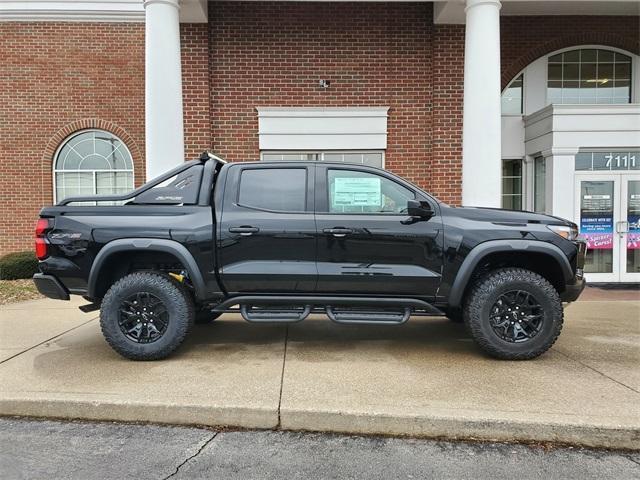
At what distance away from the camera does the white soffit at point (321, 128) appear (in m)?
9.63

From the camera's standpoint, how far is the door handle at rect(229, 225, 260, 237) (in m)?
4.64

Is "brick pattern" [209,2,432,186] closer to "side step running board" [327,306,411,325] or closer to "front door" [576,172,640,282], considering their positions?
"front door" [576,172,640,282]

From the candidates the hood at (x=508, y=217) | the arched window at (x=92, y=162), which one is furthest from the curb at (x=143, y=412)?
the arched window at (x=92, y=162)

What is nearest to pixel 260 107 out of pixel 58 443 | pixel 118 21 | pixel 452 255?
pixel 118 21

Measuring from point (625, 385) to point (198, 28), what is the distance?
8.80 m

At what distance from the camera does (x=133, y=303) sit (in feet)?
15.3

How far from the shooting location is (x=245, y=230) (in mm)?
4645

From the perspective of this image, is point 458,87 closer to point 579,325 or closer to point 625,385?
point 579,325

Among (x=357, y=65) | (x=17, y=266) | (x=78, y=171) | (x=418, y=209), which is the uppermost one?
(x=357, y=65)

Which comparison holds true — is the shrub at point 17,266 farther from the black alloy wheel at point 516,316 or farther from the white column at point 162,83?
the black alloy wheel at point 516,316

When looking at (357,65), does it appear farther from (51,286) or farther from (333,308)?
(51,286)

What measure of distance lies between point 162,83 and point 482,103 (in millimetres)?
4921

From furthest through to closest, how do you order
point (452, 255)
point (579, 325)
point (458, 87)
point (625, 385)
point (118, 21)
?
point (118, 21) < point (458, 87) < point (579, 325) < point (452, 255) < point (625, 385)

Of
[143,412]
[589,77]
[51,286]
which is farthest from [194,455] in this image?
[589,77]
